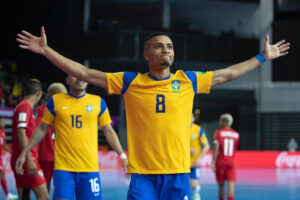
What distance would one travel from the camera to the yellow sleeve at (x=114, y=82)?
4.44 meters

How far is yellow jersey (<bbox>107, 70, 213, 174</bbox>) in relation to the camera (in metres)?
4.41

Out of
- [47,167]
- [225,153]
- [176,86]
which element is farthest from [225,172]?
[176,86]

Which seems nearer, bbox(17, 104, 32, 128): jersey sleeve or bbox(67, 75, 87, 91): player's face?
bbox(67, 75, 87, 91): player's face

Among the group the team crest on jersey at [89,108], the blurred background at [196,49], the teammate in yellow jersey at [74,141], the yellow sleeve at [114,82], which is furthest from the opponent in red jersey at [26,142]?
the blurred background at [196,49]

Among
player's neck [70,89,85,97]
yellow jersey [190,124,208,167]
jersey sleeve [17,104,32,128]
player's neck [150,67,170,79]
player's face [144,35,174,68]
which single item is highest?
player's face [144,35,174,68]

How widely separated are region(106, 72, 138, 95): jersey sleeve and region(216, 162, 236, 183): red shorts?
266 inches

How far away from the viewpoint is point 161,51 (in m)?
4.39

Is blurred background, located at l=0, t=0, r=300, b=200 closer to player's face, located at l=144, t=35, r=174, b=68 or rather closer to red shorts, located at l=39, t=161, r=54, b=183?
red shorts, located at l=39, t=161, r=54, b=183

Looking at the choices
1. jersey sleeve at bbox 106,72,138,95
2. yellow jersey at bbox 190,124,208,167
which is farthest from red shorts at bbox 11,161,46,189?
yellow jersey at bbox 190,124,208,167

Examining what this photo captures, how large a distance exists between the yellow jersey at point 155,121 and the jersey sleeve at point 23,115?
2742 millimetres

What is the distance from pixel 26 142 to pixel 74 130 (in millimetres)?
814

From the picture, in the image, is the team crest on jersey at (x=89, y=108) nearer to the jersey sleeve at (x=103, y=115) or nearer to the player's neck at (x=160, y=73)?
the jersey sleeve at (x=103, y=115)

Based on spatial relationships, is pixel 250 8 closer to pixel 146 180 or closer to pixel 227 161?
pixel 227 161

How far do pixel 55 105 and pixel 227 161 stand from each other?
548cm
